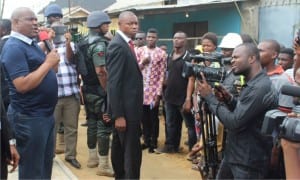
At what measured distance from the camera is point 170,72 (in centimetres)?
624

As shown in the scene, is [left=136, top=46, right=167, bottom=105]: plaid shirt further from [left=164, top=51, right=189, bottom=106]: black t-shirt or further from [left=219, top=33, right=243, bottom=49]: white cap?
[left=219, top=33, right=243, bottom=49]: white cap

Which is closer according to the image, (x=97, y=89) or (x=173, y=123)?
(x=97, y=89)

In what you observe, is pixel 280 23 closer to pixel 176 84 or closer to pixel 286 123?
pixel 176 84

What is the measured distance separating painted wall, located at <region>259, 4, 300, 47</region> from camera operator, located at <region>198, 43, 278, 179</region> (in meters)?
5.26

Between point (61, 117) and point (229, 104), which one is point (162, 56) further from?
point (229, 104)

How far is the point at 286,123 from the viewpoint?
1.81 m

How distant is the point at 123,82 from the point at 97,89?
4.24 feet

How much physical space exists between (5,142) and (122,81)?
4.45 feet

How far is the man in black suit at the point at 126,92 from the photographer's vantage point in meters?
4.05

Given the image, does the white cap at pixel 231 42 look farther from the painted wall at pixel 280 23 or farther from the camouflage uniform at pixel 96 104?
the painted wall at pixel 280 23

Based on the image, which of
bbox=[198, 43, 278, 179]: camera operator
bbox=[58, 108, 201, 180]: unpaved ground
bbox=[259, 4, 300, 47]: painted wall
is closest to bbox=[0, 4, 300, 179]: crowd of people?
bbox=[198, 43, 278, 179]: camera operator

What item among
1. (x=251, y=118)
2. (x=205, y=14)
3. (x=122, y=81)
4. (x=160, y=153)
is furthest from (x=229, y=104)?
(x=205, y=14)

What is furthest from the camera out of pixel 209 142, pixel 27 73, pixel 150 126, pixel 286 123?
pixel 150 126

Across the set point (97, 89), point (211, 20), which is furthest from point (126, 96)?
point (211, 20)
